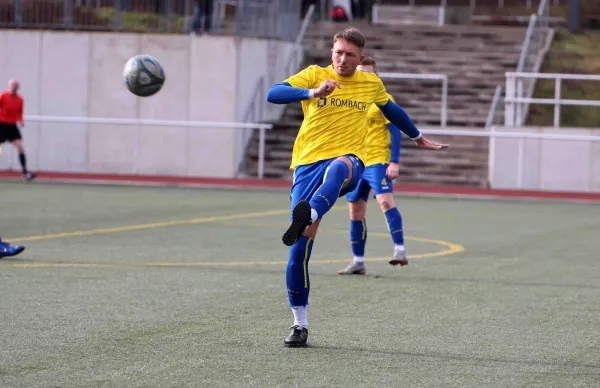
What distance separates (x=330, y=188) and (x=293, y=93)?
643mm

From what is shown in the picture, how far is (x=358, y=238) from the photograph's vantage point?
468 inches

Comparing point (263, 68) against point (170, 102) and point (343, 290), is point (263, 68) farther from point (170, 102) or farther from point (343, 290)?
point (343, 290)

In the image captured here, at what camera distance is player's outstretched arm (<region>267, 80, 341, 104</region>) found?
771 centimetres

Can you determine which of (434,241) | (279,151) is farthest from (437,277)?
(279,151)

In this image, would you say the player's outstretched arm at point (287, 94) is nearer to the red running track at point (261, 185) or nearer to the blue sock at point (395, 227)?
the blue sock at point (395, 227)

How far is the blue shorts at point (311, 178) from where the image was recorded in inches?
324

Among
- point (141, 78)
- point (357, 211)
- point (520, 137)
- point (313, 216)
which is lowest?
point (520, 137)

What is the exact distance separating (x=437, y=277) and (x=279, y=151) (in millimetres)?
17116

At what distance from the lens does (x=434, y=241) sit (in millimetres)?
15461

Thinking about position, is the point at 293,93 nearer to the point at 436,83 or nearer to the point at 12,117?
the point at 12,117

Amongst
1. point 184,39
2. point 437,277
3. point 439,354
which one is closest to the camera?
point 439,354

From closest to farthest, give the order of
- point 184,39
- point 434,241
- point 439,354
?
point 439,354 < point 434,241 < point 184,39

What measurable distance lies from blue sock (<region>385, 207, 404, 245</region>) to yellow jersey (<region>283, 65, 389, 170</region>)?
3990mm

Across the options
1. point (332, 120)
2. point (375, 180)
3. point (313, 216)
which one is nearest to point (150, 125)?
point (375, 180)
